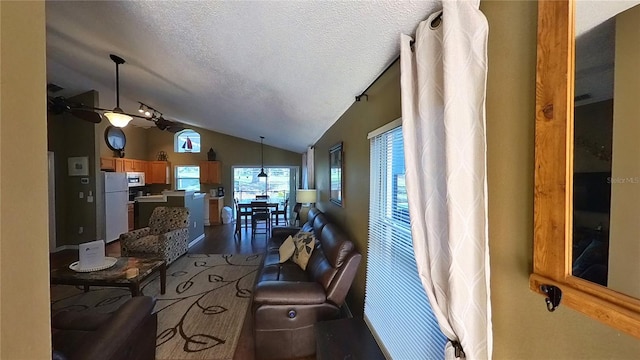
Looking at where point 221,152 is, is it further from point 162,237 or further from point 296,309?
point 296,309

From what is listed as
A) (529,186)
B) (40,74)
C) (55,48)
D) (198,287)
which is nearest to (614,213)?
(529,186)

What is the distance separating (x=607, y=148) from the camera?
57 cm

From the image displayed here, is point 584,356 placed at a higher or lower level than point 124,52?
lower

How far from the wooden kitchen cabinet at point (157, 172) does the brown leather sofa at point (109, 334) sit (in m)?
7.07

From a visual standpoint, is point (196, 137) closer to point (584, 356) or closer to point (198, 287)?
point (198, 287)

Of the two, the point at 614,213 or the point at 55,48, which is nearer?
the point at 614,213

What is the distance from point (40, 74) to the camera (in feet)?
1.99

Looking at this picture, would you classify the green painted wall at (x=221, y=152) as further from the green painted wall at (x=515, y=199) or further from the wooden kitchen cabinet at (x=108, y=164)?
the green painted wall at (x=515, y=199)

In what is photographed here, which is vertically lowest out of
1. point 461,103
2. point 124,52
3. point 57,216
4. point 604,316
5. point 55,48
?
point 57,216

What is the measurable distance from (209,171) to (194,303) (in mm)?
5814

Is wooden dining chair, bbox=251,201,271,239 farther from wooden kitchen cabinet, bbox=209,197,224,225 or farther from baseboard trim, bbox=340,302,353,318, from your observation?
baseboard trim, bbox=340,302,353,318

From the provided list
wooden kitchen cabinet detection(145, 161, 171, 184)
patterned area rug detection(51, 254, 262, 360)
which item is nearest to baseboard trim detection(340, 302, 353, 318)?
patterned area rug detection(51, 254, 262, 360)

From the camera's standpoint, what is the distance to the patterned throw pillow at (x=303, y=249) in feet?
9.45

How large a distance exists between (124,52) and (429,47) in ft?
9.86
